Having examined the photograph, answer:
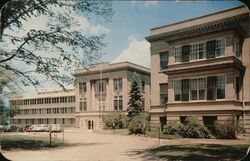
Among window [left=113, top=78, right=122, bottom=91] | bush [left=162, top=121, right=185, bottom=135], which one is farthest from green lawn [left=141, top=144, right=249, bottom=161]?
window [left=113, top=78, right=122, bottom=91]

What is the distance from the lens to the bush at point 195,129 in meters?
8.88

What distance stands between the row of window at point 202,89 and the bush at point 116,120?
85.7 inches

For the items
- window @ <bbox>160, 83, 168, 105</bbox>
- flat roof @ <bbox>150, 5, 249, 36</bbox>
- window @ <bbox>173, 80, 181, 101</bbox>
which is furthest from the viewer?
window @ <bbox>160, 83, 168, 105</bbox>

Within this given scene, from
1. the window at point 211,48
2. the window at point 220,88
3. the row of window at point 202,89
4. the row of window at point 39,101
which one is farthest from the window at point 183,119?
the row of window at point 39,101

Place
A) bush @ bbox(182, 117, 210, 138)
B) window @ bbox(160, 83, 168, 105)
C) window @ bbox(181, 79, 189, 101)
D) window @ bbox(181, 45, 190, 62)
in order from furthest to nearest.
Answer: window @ bbox(160, 83, 168, 105), window @ bbox(181, 45, 190, 62), window @ bbox(181, 79, 189, 101), bush @ bbox(182, 117, 210, 138)

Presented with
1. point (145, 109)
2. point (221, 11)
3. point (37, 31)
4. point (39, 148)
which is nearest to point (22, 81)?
point (37, 31)

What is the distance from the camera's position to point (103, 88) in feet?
41.6

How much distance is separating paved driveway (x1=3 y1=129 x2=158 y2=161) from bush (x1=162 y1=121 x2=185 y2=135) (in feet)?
1.83

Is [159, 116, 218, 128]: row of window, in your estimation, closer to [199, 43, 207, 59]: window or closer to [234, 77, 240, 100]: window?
[234, 77, 240, 100]: window

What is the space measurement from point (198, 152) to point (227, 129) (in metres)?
1.12

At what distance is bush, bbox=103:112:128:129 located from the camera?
32.3ft

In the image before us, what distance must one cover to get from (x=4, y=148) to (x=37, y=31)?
405 centimetres

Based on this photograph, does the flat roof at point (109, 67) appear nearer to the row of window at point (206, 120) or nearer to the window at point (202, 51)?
the row of window at point (206, 120)

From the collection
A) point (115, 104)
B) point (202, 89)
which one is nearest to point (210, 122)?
point (202, 89)
